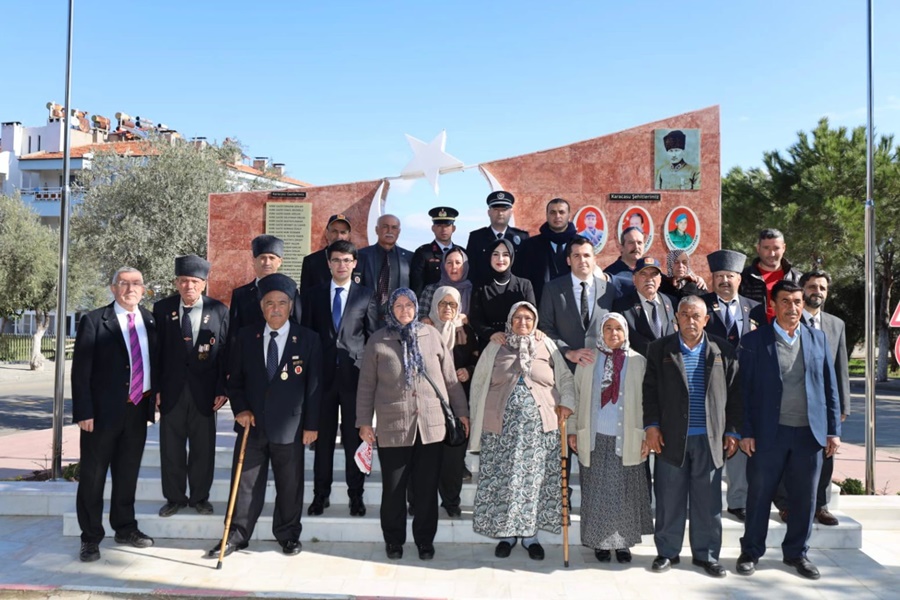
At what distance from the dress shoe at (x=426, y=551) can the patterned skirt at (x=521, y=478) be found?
0.34 m

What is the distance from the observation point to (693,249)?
8.12 metres

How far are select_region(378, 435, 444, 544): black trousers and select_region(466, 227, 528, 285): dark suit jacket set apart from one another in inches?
59.7

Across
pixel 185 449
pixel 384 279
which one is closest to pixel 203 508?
pixel 185 449

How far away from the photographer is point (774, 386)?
4402 millimetres

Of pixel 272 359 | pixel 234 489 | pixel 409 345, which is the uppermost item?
pixel 409 345

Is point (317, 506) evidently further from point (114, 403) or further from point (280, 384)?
point (114, 403)

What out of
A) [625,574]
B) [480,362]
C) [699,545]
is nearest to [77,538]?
[480,362]

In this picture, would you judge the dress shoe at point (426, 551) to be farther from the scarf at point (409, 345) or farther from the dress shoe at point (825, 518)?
the dress shoe at point (825, 518)

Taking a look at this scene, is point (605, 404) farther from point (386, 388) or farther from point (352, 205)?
point (352, 205)

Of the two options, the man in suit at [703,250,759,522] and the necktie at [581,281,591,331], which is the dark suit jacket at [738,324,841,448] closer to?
the man in suit at [703,250,759,522]

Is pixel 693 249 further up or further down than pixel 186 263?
further up

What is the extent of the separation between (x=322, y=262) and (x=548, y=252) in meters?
1.94

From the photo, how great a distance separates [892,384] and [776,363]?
66.9 ft

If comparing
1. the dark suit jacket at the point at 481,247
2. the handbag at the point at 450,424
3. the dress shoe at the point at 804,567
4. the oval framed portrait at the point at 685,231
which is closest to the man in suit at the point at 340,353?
the handbag at the point at 450,424
